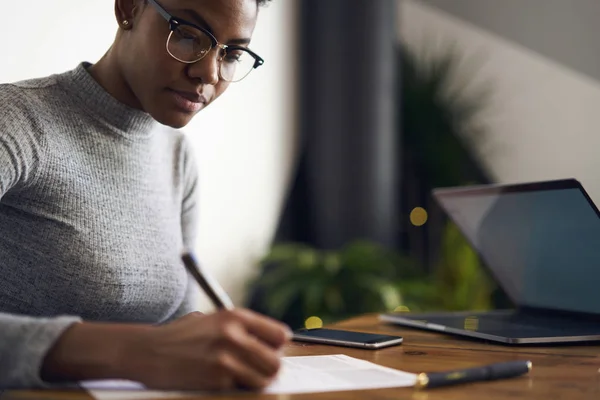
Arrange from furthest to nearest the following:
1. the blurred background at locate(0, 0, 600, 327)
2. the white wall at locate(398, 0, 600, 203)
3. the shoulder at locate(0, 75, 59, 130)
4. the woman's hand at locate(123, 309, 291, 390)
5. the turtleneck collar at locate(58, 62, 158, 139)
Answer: the white wall at locate(398, 0, 600, 203) < the blurred background at locate(0, 0, 600, 327) < the turtleneck collar at locate(58, 62, 158, 139) < the shoulder at locate(0, 75, 59, 130) < the woman's hand at locate(123, 309, 291, 390)

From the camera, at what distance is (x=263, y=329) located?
0.72 meters

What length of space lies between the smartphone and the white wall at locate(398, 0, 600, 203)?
2.85m

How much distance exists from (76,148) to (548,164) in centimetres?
317

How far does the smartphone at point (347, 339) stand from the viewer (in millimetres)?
1079

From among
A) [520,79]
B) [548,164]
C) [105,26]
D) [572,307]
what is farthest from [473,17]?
[572,307]

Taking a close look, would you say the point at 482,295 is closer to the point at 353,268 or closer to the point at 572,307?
the point at 353,268

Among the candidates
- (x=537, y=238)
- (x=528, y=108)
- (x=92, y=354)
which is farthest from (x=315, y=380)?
(x=528, y=108)

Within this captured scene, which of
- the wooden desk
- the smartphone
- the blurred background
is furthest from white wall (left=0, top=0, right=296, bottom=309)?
the wooden desk

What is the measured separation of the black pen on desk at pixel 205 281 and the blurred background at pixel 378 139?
133 centimetres

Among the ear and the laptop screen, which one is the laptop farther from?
the ear

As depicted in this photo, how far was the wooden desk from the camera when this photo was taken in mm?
755

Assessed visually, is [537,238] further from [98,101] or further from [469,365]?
[98,101]

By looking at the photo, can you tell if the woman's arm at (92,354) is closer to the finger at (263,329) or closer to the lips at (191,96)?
the finger at (263,329)

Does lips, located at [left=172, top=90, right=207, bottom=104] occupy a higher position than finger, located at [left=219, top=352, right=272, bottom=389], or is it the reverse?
lips, located at [left=172, top=90, right=207, bottom=104]
